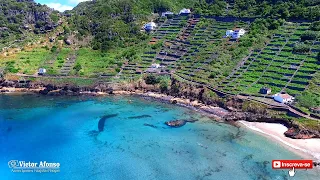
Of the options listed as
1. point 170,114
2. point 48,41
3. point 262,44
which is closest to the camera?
point 170,114

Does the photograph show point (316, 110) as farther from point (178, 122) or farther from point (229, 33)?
point (229, 33)

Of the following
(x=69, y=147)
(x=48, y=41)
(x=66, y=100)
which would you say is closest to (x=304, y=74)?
(x=69, y=147)

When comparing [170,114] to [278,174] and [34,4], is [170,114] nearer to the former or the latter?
[278,174]

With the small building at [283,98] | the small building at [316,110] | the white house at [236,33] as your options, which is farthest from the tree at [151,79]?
the small building at [316,110]

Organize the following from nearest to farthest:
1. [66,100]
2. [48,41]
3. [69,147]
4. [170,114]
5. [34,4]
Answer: [69,147] → [170,114] → [66,100] → [48,41] → [34,4]

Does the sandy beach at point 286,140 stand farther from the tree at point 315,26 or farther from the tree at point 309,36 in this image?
the tree at point 315,26

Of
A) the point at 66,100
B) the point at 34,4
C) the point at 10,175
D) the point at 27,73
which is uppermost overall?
the point at 34,4
